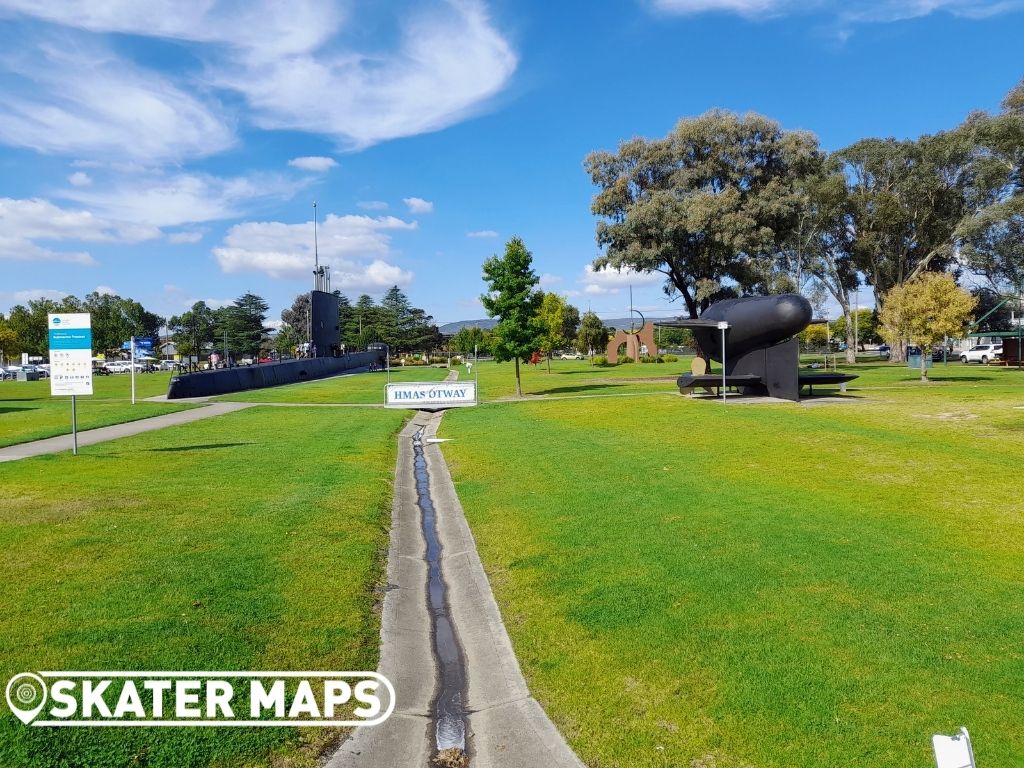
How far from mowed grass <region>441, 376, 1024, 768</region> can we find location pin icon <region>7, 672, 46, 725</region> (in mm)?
3557

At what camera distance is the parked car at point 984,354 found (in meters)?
55.6

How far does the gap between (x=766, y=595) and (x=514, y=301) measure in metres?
27.8

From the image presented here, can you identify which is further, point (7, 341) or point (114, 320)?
point (114, 320)

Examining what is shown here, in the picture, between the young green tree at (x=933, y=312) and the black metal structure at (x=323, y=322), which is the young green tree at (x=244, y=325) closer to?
the black metal structure at (x=323, y=322)

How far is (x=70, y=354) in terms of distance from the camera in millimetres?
16000

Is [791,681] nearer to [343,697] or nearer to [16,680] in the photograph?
[343,697]

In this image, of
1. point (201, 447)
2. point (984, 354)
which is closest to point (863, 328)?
point (984, 354)

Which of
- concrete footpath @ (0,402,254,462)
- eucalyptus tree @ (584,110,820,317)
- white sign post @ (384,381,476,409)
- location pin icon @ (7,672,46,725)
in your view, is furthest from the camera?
eucalyptus tree @ (584,110,820,317)

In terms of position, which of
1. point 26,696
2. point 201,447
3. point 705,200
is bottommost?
point 26,696

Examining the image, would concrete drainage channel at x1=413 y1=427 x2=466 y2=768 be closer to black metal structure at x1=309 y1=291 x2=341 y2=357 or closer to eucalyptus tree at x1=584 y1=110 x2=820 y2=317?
eucalyptus tree at x1=584 y1=110 x2=820 y2=317

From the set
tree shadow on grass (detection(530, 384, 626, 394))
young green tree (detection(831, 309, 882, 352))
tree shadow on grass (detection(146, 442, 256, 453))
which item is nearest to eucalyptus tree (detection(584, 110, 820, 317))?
tree shadow on grass (detection(530, 384, 626, 394))

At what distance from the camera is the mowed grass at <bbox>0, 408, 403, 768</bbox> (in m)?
4.61

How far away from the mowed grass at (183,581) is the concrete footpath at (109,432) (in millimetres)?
1991

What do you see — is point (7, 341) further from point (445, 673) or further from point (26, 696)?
point (445, 673)
